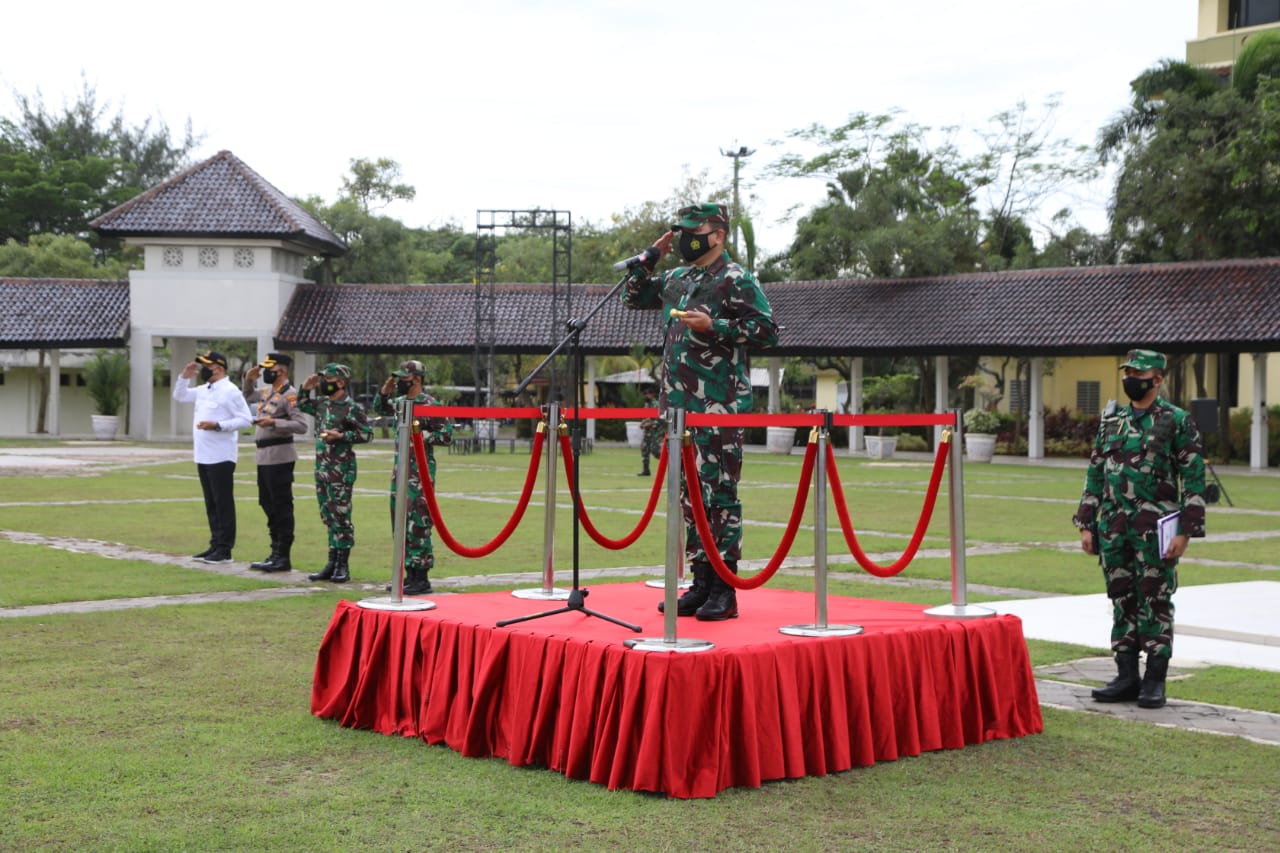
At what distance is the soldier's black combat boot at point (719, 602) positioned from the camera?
6125 mm

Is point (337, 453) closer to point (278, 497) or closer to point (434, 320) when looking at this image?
point (278, 497)

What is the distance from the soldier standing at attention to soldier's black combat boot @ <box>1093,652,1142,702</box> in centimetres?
665

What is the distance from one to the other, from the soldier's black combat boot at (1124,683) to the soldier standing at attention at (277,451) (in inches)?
262

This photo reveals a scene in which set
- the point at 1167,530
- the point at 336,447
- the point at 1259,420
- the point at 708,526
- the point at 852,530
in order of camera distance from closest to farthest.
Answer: the point at 708,526 < the point at 852,530 < the point at 1167,530 < the point at 336,447 < the point at 1259,420

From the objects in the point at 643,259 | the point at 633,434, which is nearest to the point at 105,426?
the point at 633,434

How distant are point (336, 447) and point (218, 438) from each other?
A: 1.72 m

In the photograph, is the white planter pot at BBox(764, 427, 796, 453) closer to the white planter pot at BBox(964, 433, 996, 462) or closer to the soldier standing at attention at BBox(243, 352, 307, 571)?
the white planter pot at BBox(964, 433, 996, 462)

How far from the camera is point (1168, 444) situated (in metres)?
6.67

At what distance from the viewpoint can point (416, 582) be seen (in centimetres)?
967

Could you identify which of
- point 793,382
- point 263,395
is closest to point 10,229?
point 793,382

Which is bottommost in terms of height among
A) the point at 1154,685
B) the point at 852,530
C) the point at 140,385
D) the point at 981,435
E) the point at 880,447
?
the point at 1154,685

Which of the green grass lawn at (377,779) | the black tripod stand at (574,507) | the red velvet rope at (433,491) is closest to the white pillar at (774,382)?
the green grass lawn at (377,779)

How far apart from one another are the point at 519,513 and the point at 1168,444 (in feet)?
10.4

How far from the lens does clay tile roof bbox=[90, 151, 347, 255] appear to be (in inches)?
1583
